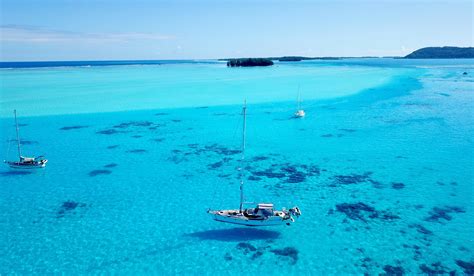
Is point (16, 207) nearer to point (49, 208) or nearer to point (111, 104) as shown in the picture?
point (49, 208)

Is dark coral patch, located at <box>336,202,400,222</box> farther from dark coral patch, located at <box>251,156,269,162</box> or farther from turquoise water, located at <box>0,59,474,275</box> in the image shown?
dark coral patch, located at <box>251,156,269,162</box>

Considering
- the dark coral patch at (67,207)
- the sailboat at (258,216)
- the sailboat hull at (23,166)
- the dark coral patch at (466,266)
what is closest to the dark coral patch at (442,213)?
the dark coral patch at (466,266)

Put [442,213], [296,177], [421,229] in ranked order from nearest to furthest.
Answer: [421,229]
[442,213]
[296,177]

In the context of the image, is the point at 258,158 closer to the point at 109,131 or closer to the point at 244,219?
the point at 244,219

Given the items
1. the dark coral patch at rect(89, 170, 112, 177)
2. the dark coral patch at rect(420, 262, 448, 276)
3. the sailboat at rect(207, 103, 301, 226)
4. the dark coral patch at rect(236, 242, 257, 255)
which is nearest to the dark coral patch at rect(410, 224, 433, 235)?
the dark coral patch at rect(420, 262, 448, 276)

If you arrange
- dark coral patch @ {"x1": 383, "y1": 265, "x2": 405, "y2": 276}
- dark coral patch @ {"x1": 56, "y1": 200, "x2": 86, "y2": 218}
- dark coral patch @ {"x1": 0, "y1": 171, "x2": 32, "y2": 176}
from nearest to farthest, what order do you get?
dark coral patch @ {"x1": 383, "y1": 265, "x2": 405, "y2": 276}, dark coral patch @ {"x1": 56, "y1": 200, "x2": 86, "y2": 218}, dark coral patch @ {"x1": 0, "y1": 171, "x2": 32, "y2": 176}

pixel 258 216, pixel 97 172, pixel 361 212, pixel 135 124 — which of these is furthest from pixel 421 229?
pixel 135 124
